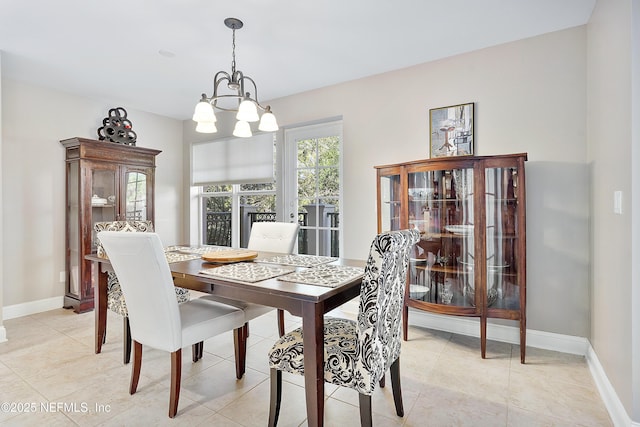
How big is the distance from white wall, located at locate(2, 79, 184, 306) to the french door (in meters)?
2.41

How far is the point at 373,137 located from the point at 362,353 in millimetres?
2409

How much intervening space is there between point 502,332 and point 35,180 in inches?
188

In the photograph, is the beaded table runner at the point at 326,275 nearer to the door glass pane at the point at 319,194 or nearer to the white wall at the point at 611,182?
the white wall at the point at 611,182

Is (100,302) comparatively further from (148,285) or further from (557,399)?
(557,399)

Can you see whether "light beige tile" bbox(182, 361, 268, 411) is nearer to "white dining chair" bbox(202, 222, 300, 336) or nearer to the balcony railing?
"white dining chair" bbox(202, 222, 300, 336)

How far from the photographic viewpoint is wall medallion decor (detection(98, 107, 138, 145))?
13.0ft

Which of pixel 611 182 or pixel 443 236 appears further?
pixel 443 236

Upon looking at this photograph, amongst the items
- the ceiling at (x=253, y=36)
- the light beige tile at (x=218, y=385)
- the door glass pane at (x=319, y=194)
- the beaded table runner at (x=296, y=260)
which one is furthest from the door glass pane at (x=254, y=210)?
the light beige tile at (x=218, y=385)

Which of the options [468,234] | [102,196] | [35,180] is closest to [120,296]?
[102,196]

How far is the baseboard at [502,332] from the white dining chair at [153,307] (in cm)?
190

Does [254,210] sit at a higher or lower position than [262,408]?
higher

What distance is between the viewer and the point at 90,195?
365 cm

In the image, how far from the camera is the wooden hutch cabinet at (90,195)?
3580 millimetres

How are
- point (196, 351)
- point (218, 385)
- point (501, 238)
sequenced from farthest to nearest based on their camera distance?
point (501, 238)
point (196, 351)
point (218, 385)
